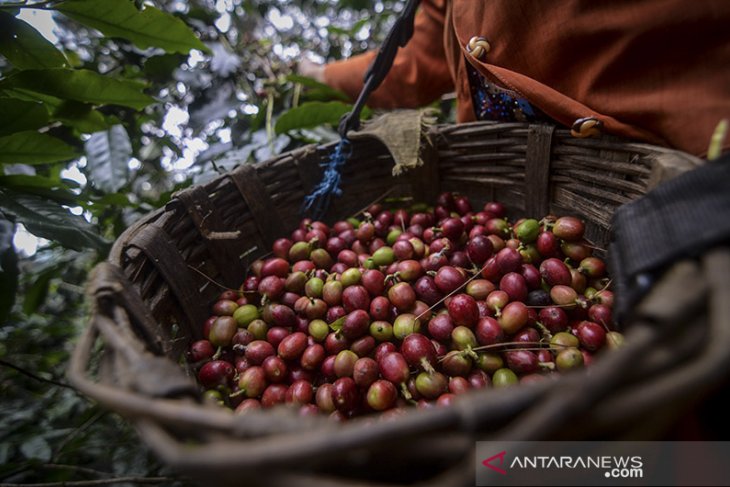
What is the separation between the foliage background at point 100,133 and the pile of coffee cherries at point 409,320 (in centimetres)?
35

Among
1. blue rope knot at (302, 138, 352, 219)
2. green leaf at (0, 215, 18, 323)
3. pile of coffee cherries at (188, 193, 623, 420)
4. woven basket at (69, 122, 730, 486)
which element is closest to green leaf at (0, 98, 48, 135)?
green leaf at (0, 215, 18, 323)

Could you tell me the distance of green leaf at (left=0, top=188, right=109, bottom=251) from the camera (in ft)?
2.41

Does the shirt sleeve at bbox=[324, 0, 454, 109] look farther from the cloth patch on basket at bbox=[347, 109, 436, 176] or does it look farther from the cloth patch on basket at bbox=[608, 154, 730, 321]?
the cloth patch on basket at bbox=[608, 154, 730, 321]

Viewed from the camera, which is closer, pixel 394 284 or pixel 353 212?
pixel 394 284

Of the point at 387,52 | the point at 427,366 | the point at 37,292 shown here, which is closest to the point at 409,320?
the point at 427,366

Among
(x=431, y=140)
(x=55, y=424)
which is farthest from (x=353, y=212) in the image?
(x=55, y=424)

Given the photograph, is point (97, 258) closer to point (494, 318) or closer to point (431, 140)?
point (431, 140)

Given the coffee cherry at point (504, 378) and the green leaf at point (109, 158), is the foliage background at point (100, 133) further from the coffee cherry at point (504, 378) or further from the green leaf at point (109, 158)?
the coffee cherry at point (504, 378)

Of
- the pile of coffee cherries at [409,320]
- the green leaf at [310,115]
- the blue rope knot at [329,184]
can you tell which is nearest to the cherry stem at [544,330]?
the pile of coffee cherries at [409,320]

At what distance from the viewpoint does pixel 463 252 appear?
→ 105cm

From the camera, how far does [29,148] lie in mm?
839

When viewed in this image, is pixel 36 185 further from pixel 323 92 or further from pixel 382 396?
→ pixel 323 92

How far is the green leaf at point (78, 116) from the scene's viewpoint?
37.9 inches

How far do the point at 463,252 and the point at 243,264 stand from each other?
25.1 inches
